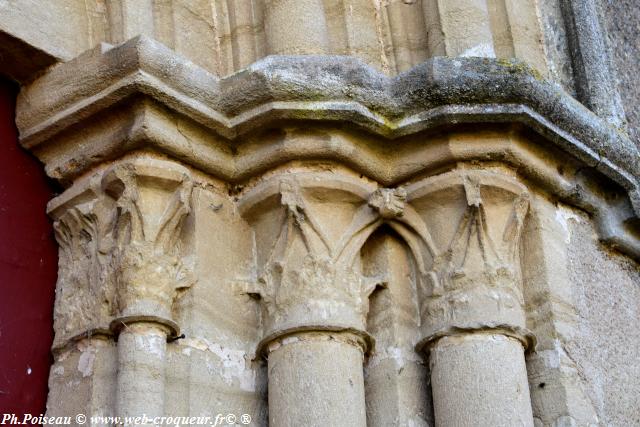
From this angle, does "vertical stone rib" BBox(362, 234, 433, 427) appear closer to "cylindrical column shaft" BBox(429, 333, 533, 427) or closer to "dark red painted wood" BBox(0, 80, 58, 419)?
"cylindrical column shaft" BBox(429, 333, 533, 427)

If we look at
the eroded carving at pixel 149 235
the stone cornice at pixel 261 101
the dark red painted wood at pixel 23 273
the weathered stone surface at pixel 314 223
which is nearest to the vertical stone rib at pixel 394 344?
the weathered stone surface at pixel 314 223

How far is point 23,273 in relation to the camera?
299cm

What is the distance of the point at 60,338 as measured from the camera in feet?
9.57

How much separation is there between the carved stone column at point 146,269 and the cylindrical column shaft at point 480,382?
674mm

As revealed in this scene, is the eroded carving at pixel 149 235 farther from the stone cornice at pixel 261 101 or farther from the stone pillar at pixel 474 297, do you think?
the stone pillar at pixel 474 297

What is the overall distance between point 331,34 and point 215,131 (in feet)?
1.64

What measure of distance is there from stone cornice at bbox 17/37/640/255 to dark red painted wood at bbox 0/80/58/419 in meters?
0.06

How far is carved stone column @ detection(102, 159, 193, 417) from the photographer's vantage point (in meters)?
2.67

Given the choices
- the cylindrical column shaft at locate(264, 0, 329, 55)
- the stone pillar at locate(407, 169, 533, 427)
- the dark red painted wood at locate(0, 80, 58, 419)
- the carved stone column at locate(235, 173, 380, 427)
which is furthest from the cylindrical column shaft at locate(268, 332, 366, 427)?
the cylindrical column shaft at locate(264, 0, 329, 55)

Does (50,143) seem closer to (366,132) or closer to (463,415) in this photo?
(366,132)

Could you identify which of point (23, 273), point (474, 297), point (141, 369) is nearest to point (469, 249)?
point (474, 297)

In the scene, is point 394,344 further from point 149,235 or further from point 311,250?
point 149,235

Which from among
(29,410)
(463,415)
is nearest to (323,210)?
(463,415)

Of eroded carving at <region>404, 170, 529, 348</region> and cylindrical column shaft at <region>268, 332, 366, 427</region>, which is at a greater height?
eroded carving at <region>404, 170, 529, 348</region>
